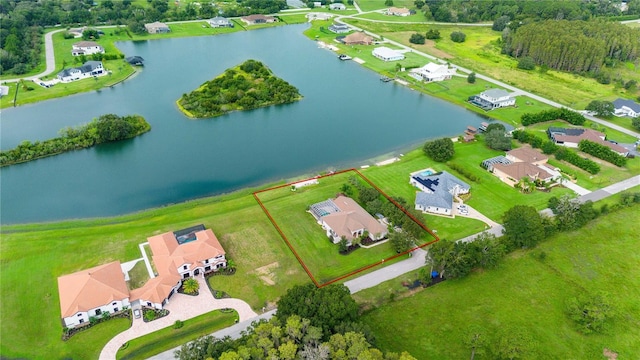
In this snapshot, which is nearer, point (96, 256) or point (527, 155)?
point (96, 256)

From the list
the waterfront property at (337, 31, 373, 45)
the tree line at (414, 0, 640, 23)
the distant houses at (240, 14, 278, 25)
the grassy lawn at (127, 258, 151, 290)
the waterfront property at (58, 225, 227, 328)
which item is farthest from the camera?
the distant houses at (240, 14, 278, 25)

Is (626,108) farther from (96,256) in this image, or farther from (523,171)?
(96,256)

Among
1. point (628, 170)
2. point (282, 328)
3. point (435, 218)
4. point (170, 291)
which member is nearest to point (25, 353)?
point (170, 291)

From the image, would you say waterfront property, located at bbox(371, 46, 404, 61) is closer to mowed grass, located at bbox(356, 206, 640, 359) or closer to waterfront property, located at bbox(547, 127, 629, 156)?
waterfront property, located at bbox(547, 127, 629, 156)

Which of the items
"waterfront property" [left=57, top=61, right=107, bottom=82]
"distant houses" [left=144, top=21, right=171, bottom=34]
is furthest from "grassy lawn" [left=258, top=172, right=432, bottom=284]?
"distant houses" [left=144, top=21, right=171, bottom=34]

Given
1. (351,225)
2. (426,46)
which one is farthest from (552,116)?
(426,46)
